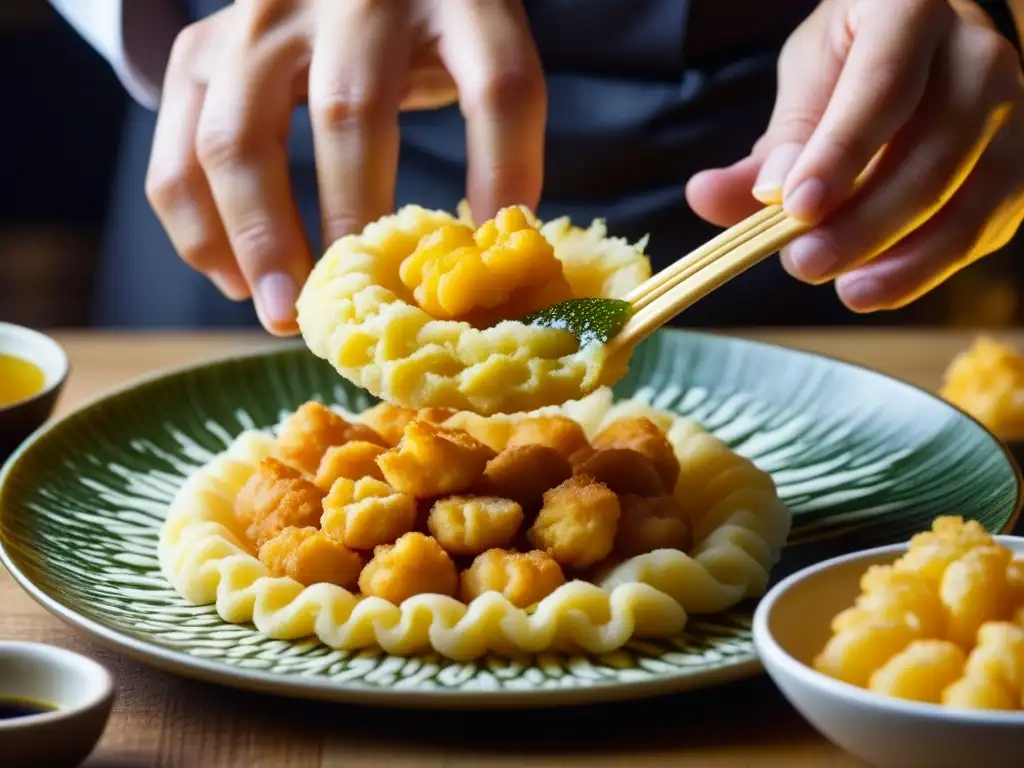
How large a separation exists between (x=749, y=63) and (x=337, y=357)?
205 centimetres

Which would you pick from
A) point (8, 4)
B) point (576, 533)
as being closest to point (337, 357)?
point (576, 533)

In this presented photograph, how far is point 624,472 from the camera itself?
2.27 meters

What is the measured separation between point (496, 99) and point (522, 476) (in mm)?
681

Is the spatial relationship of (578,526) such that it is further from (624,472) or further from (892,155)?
(892,155)

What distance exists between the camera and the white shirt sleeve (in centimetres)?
369

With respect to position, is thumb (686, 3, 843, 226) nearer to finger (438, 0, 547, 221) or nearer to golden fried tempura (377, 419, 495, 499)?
finger (438, 0, 547, 221)

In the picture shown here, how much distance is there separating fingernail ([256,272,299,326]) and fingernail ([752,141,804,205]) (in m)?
0.81

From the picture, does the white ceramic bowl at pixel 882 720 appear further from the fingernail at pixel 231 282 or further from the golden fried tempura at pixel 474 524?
the fingernail at pixel 231 282

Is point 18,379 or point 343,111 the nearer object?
point 343,111

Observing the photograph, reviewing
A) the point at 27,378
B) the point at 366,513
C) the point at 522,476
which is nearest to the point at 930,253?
the point at 522,476

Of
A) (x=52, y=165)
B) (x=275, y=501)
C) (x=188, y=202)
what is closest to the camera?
(x=275, y=501)

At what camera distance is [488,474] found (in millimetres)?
2236

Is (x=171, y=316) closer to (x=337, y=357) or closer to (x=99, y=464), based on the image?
(x=99, y=464)

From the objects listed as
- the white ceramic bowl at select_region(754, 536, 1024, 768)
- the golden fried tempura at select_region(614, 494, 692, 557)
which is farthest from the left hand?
the white ceramic bowl at select_region(754, 536, 1024, 768)
